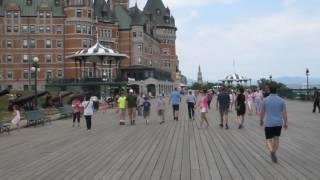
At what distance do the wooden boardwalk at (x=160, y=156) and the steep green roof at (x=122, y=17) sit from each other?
317 feet

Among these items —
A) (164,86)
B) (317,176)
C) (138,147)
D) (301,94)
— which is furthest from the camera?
(164,86)

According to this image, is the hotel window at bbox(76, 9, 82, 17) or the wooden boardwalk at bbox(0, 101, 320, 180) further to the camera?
the hotel window at bbox(76, 9, 82, 17)

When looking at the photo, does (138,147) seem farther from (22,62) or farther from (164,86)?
(164,86)

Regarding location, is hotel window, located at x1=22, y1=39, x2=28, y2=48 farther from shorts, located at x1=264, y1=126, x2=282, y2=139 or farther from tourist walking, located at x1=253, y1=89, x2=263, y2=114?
shorts, located at x1=264, y1=126, x2=282, y2=139

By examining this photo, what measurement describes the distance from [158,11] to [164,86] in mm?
26592

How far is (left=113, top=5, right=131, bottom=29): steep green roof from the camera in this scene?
388 ft

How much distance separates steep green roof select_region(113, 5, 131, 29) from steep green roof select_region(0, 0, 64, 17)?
1736cm

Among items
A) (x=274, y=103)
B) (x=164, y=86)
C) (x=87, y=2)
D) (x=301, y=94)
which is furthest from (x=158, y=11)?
(x=274, y=103)

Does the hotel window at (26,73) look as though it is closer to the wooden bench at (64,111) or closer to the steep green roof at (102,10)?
the steep green roof at (102,10)

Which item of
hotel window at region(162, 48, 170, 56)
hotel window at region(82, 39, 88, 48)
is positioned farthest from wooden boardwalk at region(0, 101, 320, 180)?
hotel window at region(162, 48, 170, 56)

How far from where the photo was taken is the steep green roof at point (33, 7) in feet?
336

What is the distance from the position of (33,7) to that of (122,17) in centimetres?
2177

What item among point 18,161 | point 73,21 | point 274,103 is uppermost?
point 73,21

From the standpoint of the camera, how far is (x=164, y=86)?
127m
